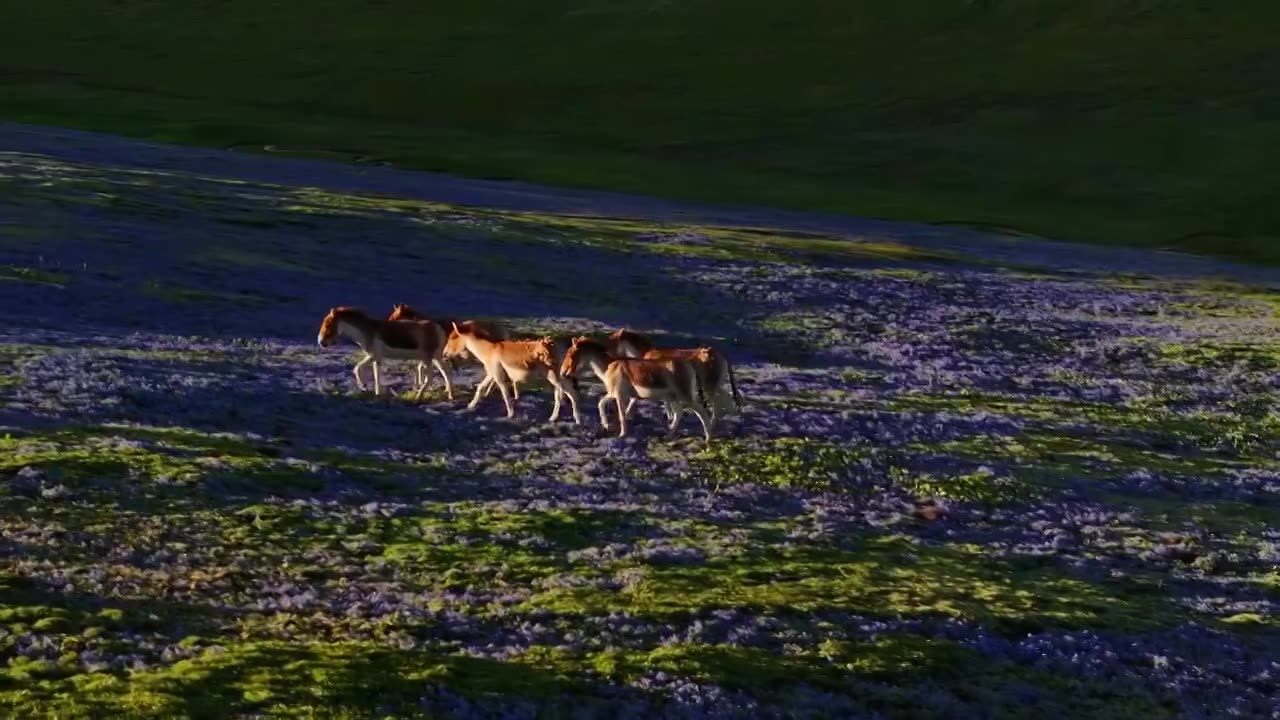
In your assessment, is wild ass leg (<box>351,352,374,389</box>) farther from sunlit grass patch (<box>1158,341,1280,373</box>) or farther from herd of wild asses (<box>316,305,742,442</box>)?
sunlit grass patch (<box>1158,341,1280,373</box>)

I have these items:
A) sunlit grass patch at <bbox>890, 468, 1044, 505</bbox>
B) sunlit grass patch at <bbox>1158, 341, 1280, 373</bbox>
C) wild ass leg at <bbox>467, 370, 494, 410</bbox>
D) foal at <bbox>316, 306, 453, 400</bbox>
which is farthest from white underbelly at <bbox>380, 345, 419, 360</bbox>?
sunlit grass patch at <bbox>1158, 341, 1280, 373</bbox>

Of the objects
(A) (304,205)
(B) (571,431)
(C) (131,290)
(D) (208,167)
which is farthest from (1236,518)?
(D) (208,167)

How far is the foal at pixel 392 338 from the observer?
105ft

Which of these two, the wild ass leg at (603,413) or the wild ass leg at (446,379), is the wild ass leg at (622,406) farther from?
the wild ass leg at (446,379)

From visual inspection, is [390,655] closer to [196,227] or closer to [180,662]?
[180,662]

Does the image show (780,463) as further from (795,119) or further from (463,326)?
(795,119)

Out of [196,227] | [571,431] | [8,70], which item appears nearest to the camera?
[571,431]

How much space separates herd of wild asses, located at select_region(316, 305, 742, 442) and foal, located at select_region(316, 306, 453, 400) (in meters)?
0.02

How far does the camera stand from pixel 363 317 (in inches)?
1266

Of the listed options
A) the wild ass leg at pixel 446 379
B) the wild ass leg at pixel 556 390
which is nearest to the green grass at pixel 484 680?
the wild ass leg at pixel 556 390

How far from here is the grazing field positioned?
18594 millimetres

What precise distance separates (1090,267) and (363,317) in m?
53.8

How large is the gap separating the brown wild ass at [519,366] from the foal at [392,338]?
787 millimetres

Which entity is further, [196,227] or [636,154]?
[636,154]
